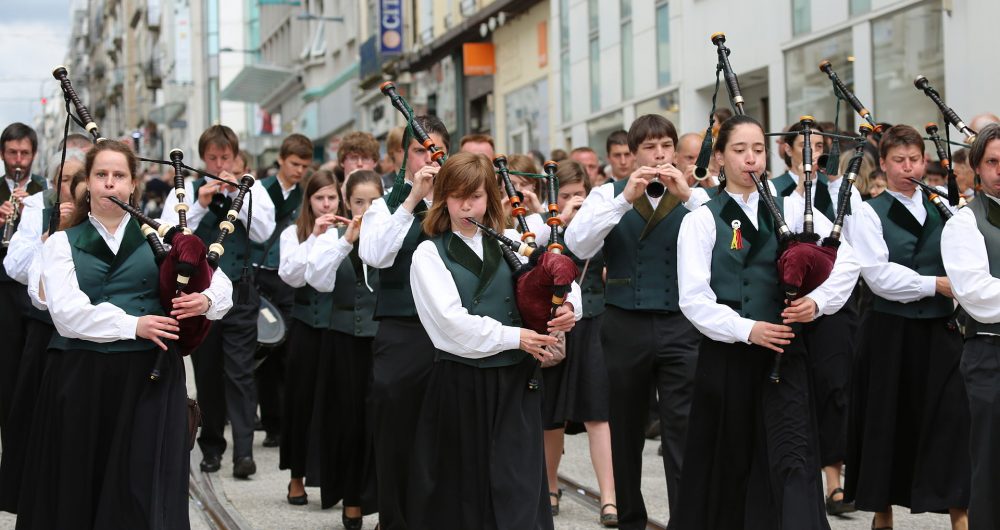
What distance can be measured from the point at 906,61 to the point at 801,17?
8.58 feet

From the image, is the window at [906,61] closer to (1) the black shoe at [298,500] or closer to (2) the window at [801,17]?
(2) the window at [801,17]

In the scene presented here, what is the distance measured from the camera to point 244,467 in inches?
402

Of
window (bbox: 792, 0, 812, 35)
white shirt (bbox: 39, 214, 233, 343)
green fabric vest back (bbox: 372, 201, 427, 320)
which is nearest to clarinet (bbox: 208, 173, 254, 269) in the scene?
white shirt (bbox: 39, 214, 233, 343)

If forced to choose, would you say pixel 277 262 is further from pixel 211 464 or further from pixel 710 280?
pixel 710 280

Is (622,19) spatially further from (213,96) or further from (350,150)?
(213,96)

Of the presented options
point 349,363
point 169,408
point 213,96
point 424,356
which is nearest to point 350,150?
point 349,363

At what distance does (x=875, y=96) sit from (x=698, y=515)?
9.48 m

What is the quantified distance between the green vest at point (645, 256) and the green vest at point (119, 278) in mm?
2552

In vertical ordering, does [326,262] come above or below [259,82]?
below

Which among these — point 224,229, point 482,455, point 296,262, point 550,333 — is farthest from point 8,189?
point 550,333

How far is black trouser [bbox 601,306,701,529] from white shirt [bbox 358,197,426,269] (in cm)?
135

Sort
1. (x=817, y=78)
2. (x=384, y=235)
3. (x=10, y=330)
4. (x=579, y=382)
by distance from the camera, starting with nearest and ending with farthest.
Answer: (x=384, y=235)
(x=579, y=382)
(x=10, y=330)
(x=817, y=78)

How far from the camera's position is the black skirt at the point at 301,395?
9.19m

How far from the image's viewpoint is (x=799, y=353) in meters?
6.43
